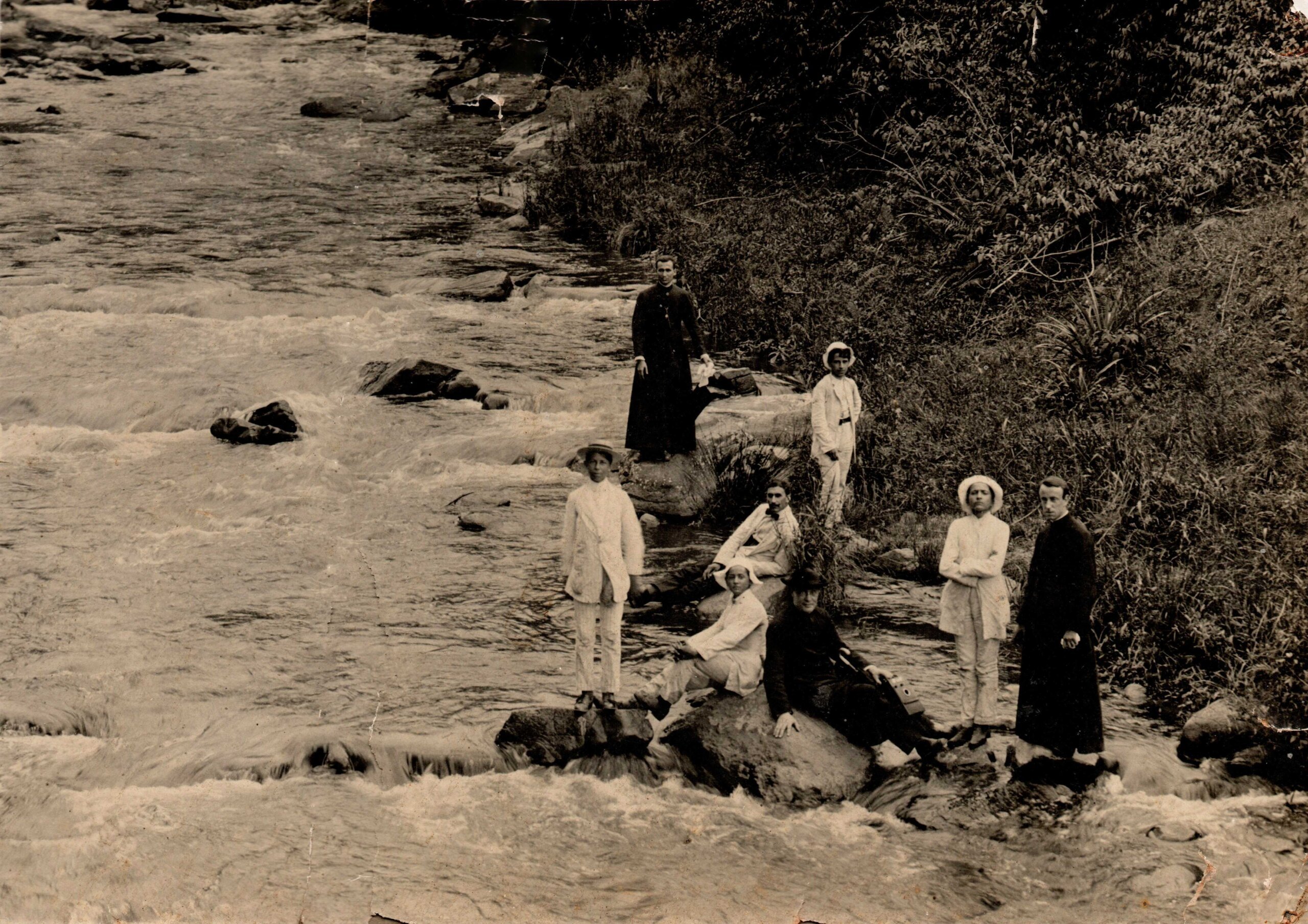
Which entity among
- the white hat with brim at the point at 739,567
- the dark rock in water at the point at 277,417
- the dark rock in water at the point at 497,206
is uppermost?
the dark rock in water at the point at 497,206

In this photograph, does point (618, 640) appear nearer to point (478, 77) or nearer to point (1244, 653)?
point (1244, 653)

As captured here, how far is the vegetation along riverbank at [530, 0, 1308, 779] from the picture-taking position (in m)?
9.08

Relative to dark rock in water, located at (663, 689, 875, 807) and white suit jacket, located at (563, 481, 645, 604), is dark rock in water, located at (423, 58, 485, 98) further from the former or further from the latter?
dark rock in water, located at (663, 689, 875, 807)

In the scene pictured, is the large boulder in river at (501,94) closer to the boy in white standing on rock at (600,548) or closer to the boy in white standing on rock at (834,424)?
the boy in white standing on rock at (834,424)

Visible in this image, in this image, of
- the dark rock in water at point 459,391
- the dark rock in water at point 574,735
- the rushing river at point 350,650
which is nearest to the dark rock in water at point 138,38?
the rushing river at point 350,650

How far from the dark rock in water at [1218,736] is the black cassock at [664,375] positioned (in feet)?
15.8

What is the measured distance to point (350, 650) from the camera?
8.92 meters

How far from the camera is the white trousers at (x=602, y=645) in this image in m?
7.66

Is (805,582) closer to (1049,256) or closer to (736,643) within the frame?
(736,643)

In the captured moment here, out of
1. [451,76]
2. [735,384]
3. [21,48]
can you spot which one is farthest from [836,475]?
[21,48]

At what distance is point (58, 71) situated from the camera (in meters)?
17.6

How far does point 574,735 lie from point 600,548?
118cm

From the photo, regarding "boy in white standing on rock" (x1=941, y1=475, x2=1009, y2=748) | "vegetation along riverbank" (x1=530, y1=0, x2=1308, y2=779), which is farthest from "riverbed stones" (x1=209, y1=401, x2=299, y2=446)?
"boy in white standing on rock" (x1=941, y1=475, x2=1009, y2=748)

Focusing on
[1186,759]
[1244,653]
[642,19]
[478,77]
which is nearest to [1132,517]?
[1244,653]
